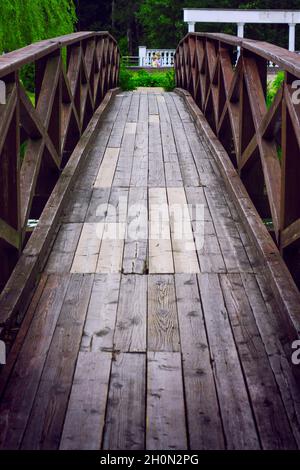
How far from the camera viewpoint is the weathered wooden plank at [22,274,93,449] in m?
2.20

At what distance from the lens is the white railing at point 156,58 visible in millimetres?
27750

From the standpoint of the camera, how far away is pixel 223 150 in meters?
5.41

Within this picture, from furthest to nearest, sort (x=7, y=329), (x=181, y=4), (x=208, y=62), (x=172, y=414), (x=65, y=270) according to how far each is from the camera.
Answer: (x=181, y=4)
(x=208, y=62)
(x=65, y=270)
(x=7, y=329)
(x=172, y=414)

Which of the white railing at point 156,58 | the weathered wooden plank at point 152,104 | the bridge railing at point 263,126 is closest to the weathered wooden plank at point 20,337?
the bridge railing at point 263,126

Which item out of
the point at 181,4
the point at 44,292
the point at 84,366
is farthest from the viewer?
the point at 181,4

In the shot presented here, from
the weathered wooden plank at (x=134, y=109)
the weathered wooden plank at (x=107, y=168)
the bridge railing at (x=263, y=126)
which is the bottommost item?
the weathered wooden plank at (x=107, y=168)

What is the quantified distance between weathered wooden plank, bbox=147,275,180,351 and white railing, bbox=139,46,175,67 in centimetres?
2508

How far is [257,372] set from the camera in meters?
2.54

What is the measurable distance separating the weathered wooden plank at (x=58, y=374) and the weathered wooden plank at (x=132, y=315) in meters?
0.14

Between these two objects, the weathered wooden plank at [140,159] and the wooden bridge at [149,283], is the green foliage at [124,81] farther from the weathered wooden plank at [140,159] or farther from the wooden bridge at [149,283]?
the wooden bridge at [149,283]

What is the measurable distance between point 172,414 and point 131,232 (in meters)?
1.71

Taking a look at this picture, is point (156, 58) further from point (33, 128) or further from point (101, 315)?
point (101, 315)
